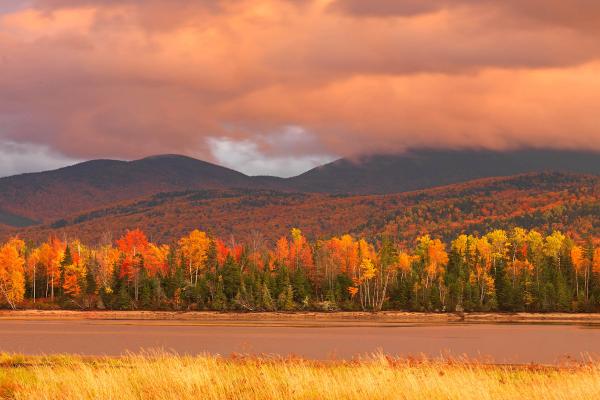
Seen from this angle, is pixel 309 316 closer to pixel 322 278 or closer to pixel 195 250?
pixel 322 278

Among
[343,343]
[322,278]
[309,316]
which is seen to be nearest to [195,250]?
[322,278]

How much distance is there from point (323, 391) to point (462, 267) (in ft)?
386

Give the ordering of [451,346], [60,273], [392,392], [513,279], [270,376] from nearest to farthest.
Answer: [392,392] → [270,376] → [451,346] → [513,279] → [60,273]

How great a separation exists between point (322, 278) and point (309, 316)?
13.9m

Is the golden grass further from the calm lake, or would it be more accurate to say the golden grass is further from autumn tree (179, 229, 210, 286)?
autumn tree (179, 229, 210, 286)

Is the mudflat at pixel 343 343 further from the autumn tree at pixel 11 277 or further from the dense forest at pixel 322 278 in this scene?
the autumn tree at pixel 11 277

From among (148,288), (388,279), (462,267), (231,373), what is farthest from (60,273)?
(231,373)

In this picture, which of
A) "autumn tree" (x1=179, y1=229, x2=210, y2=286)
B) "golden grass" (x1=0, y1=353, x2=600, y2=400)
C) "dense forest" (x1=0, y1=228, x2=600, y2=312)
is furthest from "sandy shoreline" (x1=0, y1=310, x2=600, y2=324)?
"golden grass" (x1=0, y1=353, x2=600, y2=400)

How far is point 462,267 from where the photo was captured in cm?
14025

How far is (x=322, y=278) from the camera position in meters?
145

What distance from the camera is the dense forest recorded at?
135500mm

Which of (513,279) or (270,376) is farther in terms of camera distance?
(513,279)

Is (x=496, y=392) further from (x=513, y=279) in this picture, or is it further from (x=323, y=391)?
(x=513, y=279)

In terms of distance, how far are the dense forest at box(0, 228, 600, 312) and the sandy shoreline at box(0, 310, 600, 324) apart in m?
3.17
